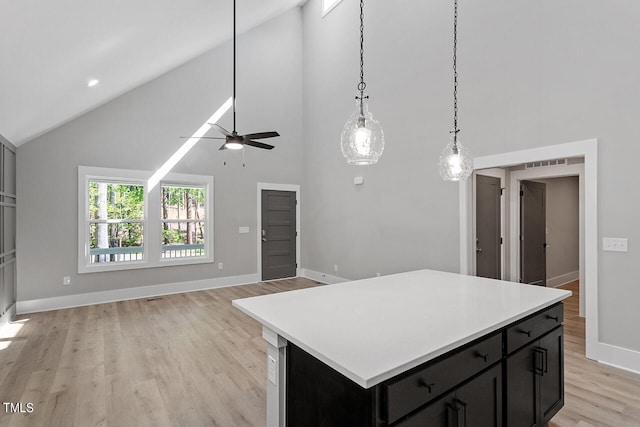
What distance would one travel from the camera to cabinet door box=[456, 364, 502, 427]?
1425 millimetres

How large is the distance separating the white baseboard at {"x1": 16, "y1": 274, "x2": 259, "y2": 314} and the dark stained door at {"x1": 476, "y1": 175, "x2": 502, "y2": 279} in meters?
4.33

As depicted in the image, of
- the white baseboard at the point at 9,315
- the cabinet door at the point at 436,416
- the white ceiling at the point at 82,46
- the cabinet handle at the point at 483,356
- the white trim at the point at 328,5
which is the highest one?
the white trim at the point at 328,5

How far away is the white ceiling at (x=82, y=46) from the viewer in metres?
1.88

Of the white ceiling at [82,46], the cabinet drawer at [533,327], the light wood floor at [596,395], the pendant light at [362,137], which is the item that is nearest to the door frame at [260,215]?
the white ceiling at [82,46]

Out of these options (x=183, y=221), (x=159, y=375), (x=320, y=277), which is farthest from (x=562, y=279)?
(x=183, y=221)

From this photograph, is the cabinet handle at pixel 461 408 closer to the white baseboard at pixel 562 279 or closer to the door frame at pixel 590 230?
the door frame at pixel 590 230

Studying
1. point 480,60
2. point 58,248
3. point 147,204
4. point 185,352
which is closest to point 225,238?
point 147,204

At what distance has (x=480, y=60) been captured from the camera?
395 centimetres

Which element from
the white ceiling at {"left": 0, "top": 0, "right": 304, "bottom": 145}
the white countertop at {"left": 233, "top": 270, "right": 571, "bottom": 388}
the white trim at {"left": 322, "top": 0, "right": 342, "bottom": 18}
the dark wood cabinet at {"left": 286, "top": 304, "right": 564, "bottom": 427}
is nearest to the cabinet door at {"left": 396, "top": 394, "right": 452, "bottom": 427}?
the dark wood cabinet at {"left": 286, "top": 304, "right": 564, "bottom": 427}

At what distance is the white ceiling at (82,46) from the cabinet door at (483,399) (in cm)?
274

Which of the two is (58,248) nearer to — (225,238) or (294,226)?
(225,238)

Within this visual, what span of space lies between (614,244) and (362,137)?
269cm

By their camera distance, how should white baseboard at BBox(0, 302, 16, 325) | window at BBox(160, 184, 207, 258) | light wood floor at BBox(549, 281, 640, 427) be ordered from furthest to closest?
window at BBox(160, 184, 207, 258)
white baseboard at BBox(0, 302, 16, 325)
light wood floor at BBox(549, 281, 640, 427)

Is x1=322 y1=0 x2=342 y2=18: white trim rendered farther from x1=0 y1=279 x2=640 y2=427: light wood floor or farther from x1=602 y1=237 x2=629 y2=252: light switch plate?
x1=0 y1=279 x2=640 y2=427: light wood floor
